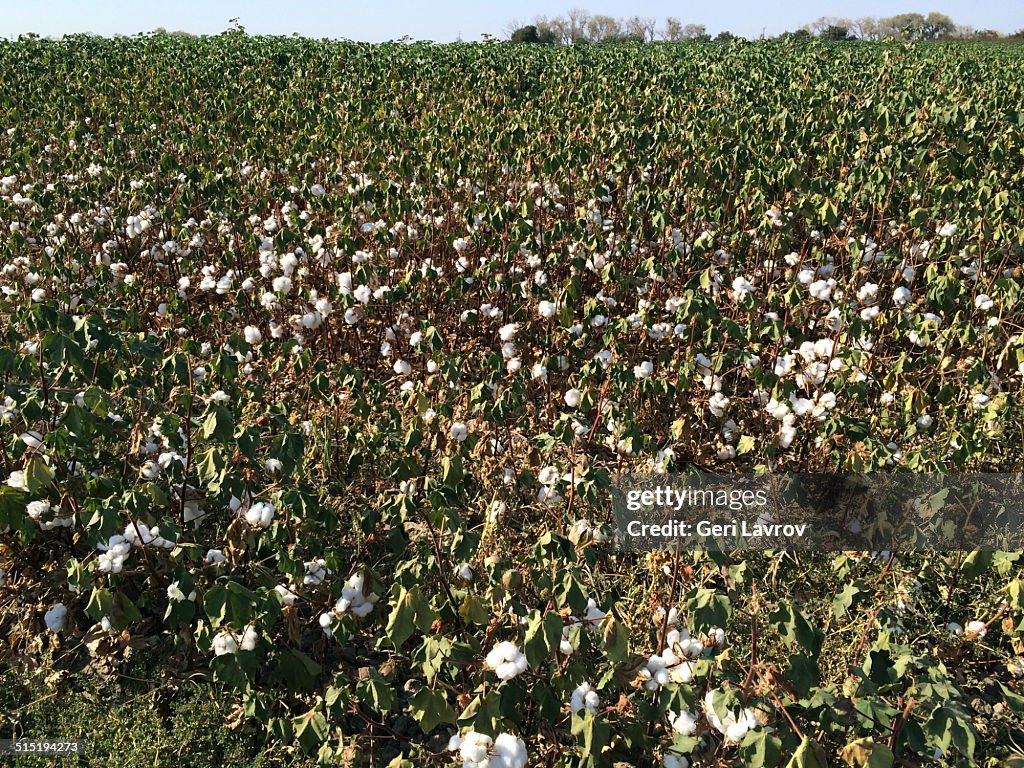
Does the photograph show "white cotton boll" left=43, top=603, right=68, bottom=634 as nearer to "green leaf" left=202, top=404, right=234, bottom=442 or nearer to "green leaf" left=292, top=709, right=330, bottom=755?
"green leaf" left=202, top=404, right=234, bottom=442

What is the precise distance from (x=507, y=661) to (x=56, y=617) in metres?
1.78

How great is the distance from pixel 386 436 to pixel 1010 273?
4004 mm

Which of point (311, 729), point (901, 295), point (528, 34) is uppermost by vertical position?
point (528, 34)

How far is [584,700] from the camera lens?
2135mm

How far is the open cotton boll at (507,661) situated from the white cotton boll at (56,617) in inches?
67.3

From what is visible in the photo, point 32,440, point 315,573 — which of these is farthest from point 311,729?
point 32,440

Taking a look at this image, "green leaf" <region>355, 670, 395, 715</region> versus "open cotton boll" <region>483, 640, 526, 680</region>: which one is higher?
"open cotton boll" <region>483, 640, 526, 680</region>

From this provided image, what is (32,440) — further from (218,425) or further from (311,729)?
(311,729)

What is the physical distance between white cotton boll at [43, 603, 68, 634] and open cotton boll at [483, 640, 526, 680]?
5.61ft

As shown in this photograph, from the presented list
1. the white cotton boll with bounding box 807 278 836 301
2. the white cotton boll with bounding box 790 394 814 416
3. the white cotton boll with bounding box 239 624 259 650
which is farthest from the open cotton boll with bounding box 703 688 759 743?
the white cotton boll with bounding box 807 278 836 301

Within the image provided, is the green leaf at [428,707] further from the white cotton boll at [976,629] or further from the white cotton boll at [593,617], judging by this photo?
the white cotton boll at [976,629]

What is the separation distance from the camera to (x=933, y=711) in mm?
1751

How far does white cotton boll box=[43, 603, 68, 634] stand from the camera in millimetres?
2709

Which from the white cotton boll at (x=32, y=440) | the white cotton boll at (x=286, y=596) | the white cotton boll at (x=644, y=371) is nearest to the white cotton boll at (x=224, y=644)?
the white cotton boll at (x=286, y=596)
